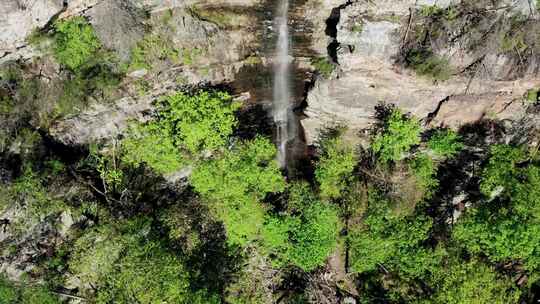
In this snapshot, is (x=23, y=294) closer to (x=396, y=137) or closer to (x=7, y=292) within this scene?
(x=7, y=292)

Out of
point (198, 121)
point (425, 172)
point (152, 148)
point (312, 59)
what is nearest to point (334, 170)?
point (425, 172)

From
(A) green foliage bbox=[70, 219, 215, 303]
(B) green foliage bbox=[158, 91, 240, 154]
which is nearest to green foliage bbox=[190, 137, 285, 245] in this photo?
(B) green foliage bbox=[158, 91, 240, 154]

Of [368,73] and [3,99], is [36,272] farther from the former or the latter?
[368,73]

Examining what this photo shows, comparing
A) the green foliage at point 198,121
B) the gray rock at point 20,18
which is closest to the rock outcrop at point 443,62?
the green foliage at point 198,121

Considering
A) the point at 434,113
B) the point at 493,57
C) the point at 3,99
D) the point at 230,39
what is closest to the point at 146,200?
the point at 3,99

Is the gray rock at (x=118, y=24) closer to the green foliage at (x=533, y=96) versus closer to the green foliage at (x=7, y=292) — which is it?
the green foliage at (x=7, y=292)

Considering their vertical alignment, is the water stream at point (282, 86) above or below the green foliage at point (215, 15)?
below
